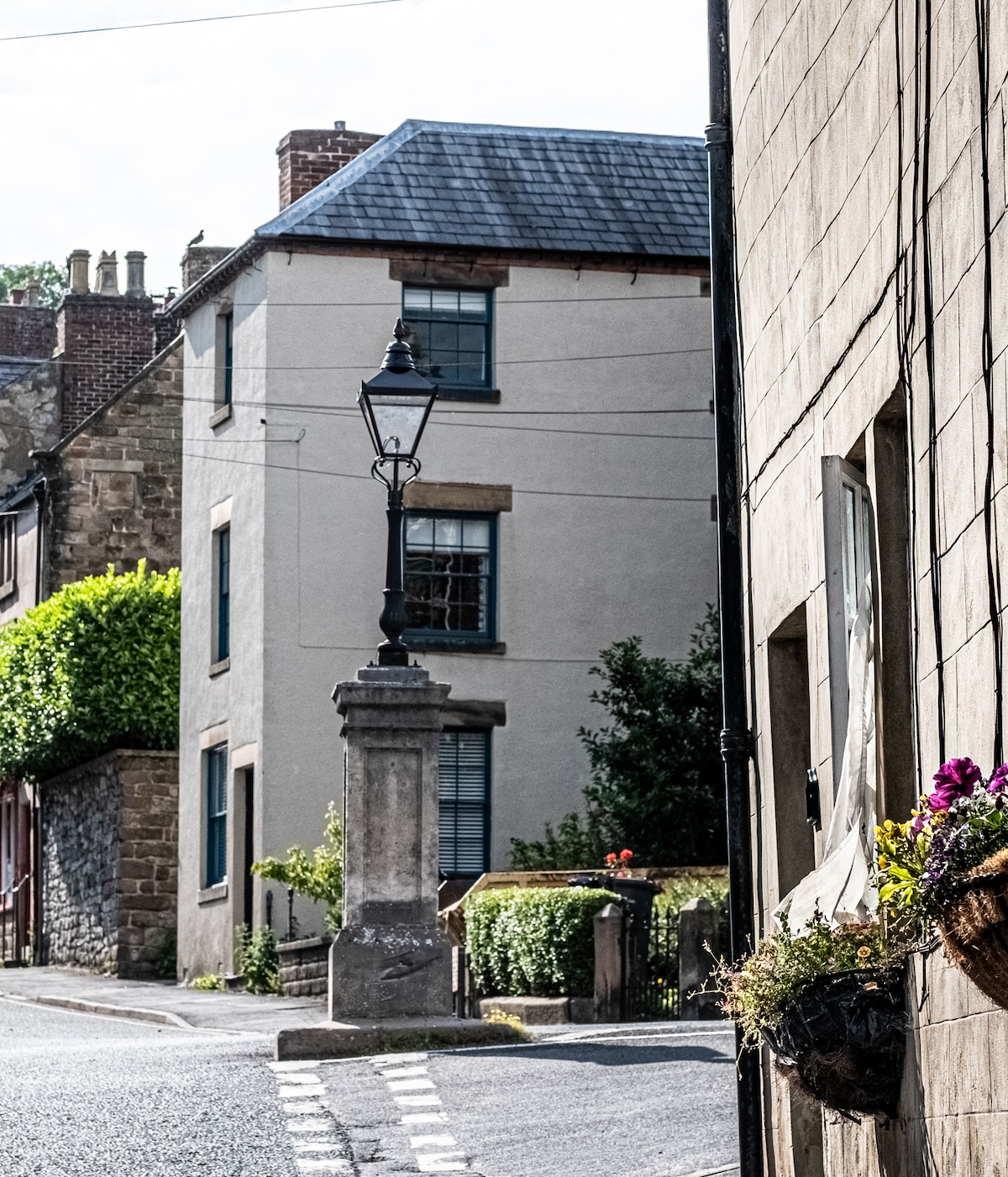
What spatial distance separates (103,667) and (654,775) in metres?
9.81

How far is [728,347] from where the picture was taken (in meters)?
11.2

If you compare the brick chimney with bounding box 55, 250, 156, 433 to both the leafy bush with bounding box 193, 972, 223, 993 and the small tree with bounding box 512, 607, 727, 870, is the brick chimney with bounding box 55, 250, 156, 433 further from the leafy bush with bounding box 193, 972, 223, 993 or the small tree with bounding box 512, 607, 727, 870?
the small tree with bounding box 512, 607, 727, 870

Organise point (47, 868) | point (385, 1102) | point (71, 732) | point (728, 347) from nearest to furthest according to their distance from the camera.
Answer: point (728, 347) → point (385, 1102) → point (71, 732) → point (47, 868)

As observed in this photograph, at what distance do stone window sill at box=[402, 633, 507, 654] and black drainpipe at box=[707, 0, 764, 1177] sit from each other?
577 inches

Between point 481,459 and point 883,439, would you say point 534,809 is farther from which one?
point 883,439

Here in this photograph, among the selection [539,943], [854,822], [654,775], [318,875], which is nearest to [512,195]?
[654,775]

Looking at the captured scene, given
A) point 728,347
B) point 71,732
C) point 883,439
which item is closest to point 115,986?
point 71,732

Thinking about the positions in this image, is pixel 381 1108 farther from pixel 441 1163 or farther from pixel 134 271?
pixel 134 271

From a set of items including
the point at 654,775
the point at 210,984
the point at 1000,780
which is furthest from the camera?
the point at 210,984

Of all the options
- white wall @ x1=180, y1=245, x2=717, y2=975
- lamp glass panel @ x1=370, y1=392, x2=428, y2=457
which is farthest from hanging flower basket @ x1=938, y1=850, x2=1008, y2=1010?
white wall @ x1=180, y1=245, x2=717, y2=975

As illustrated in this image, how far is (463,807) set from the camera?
1016 inches

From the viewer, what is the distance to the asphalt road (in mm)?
10812

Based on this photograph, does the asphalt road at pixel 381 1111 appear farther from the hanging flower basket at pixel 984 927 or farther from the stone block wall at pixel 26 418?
the stone block wall at pixel 26 418

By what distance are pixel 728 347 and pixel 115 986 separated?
58.4ft
